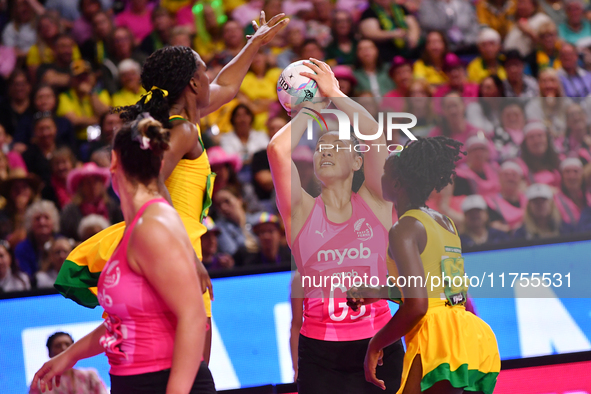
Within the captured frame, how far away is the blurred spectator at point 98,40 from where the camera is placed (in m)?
6.83

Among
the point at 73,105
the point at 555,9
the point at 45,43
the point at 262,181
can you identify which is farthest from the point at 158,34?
the point at 555,9

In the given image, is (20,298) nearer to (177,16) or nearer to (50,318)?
(50,318)

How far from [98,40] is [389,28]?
3217 millimetres

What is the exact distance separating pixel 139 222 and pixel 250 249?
3444 mm

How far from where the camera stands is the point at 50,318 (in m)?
4.10

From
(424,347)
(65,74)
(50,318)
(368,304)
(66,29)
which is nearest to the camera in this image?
(424,347)

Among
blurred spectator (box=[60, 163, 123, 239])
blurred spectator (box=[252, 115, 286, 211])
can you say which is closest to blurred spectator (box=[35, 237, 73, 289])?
blurred spectator (box=[60, 163, 123, 239])

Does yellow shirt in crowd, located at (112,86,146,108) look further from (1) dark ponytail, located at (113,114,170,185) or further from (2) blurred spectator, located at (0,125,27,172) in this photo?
(1) dark ponytail, located at (113,114,170,185)

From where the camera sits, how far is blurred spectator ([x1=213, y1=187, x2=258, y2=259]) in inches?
212

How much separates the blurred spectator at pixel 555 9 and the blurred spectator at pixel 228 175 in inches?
188

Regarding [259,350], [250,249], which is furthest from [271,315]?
[250,249]

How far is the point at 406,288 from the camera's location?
7.80 ft

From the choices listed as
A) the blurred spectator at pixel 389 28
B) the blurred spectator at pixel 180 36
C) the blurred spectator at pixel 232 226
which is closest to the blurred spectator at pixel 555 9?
the blurred spectator at pixel 389 28

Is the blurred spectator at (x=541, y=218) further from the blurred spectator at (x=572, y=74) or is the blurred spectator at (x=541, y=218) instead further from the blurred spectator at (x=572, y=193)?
the blurred spectator at (x=572, y=74)
